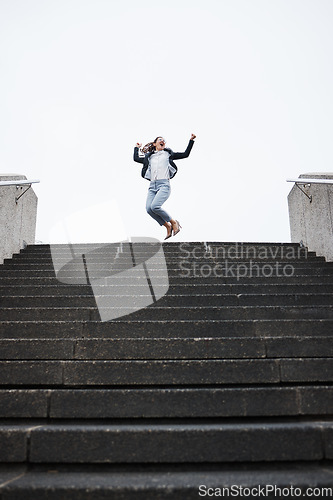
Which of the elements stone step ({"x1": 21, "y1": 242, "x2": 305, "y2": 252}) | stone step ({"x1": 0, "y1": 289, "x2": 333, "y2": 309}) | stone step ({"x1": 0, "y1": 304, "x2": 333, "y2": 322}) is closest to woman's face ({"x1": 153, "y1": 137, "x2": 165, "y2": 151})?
stone step ({"x1": 21, "y1": 242, "x2": 305, "y2": 252})

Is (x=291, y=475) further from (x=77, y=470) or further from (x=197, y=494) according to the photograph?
(x=77, y=470)

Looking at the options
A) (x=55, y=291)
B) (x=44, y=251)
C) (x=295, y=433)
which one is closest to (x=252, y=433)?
(x=295, y=433)

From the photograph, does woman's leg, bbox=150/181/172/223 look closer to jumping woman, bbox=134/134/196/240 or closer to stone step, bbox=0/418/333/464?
jumping woman, bbox=134/134/196/240

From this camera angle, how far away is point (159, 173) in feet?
24.5

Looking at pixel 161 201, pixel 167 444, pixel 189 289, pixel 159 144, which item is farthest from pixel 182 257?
pixel 167 444

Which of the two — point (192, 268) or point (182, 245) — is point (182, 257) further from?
point (182, 245)

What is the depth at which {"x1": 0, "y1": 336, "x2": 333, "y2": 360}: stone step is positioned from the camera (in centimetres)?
312

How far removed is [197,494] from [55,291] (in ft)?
9.49

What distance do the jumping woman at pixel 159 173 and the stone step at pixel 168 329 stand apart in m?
3.91

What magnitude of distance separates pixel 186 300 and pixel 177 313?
1.45ft

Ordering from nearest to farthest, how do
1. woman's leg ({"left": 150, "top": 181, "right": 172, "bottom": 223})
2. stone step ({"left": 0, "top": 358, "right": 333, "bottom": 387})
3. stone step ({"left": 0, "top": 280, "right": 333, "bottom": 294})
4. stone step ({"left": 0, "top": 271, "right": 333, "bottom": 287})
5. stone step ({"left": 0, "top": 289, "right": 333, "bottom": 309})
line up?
stone step ({"left": 0, "top": 358, "right": 333, "bottom": 387}), stone step ({"left": 0, "top": 289, "right": 333, "bottom": 309}), stone step ({"left": 0, "top": 280, "right": 333, "bottom": 294}), stone step ({"left": 0, "top": 271, "right": 333, "bottom": 287}), woman's leg ({"left": 150, "top": 181, "right": 172, "bottom": 223})

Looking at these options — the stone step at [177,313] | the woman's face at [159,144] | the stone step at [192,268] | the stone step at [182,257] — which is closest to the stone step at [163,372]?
the stone step at [177,313]

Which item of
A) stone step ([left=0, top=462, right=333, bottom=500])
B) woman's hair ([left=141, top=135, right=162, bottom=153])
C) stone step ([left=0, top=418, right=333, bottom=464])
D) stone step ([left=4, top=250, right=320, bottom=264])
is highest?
woman's hair ([left=141, top=135, right=162, bottom=153])

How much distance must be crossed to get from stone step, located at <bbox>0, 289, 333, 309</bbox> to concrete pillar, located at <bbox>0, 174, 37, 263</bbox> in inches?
80.8
